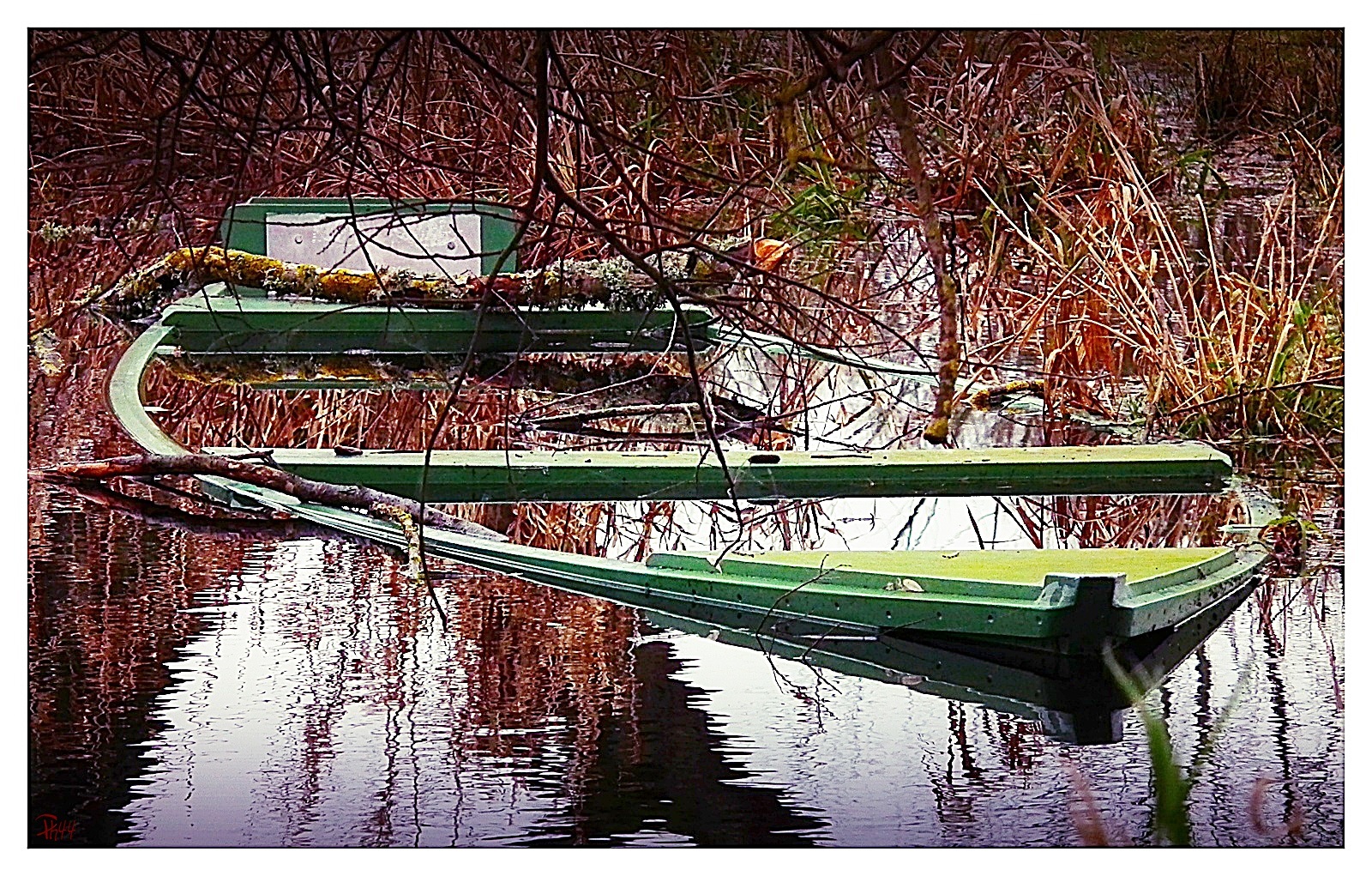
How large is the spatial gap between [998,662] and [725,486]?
49 centimetres

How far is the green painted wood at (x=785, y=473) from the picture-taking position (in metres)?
2.50

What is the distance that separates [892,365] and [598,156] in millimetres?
565

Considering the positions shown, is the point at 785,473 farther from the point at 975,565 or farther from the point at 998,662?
the point at 998,662

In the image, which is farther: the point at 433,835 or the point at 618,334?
the point at 618,334

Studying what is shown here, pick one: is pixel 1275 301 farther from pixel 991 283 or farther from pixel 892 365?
pixel 892 365

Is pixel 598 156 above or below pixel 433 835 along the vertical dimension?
above

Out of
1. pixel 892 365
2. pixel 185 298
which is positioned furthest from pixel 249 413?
pixel 892 365

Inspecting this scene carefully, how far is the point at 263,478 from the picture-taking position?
2527 millimetres

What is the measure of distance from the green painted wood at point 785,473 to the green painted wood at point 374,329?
0.18 meters

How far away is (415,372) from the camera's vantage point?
256 centimetres

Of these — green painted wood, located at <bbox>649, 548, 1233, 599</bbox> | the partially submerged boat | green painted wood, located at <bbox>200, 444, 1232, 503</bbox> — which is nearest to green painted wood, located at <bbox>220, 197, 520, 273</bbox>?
the partially submerged boat
